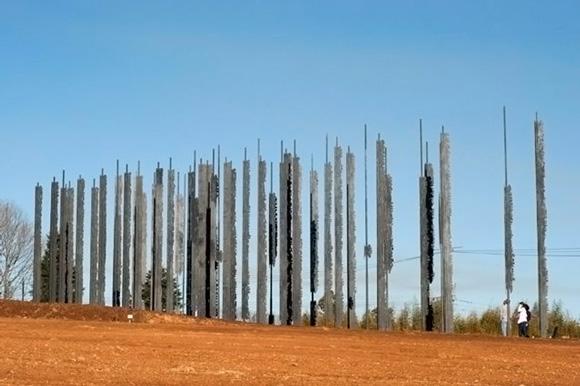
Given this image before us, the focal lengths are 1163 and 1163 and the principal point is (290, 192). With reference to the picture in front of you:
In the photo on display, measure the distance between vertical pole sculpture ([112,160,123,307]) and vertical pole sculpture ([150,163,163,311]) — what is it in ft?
4.82

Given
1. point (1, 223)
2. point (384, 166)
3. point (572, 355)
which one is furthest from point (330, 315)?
point (1, 223)

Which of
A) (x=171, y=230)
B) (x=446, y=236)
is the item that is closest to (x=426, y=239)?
(x=446, y=236)

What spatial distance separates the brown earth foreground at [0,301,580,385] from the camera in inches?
539

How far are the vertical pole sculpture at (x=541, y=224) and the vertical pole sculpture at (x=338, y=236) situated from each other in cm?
440

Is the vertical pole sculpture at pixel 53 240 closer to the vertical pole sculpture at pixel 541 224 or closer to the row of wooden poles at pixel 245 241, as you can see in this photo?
the row of wooden poles at pixel 245 241

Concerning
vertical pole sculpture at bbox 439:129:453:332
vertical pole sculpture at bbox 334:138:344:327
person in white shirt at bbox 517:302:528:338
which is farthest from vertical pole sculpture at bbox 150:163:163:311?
person in white shirt at bbox 517:302:528:338

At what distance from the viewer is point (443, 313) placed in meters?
24.8

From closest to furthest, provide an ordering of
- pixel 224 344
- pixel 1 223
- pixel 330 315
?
1. pixel 224 344
2. pixel 330 315
3. pixel 1 223

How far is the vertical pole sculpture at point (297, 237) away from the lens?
27.0 m

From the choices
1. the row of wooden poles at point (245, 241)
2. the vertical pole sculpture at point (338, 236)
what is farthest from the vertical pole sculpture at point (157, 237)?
the vertical pole sculpture at point (338, 236)

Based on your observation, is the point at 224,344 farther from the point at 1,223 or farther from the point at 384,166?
Result: the point at 1,223

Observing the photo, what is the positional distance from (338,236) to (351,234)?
0.34 meters

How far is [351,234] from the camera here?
2597 cm

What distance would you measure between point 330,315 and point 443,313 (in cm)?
319
